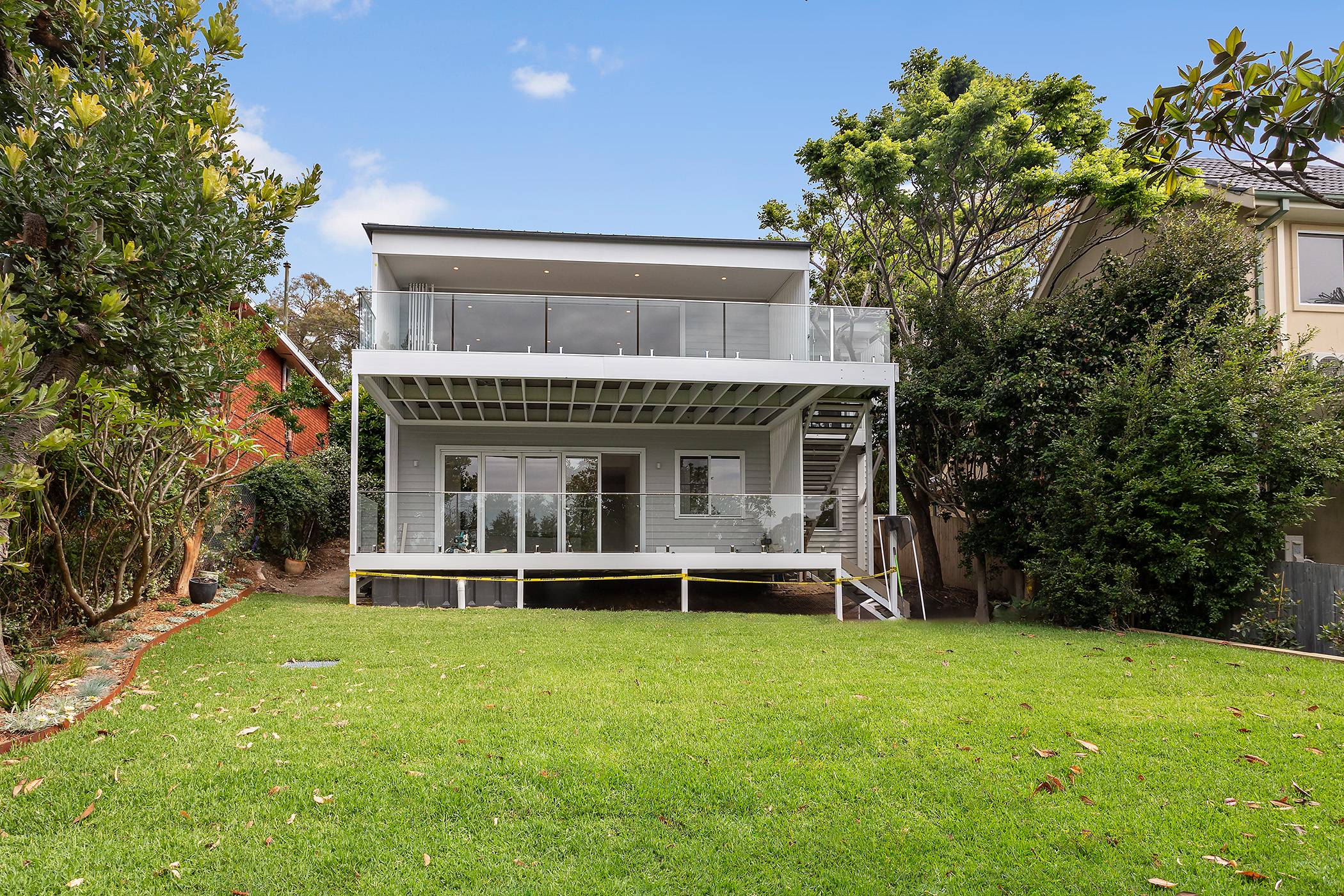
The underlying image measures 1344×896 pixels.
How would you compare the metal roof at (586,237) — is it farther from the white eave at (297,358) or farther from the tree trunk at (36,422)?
the tree trunk at (36,422)

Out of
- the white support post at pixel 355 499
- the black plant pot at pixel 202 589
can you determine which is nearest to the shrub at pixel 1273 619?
the white support post at pixel 355 499

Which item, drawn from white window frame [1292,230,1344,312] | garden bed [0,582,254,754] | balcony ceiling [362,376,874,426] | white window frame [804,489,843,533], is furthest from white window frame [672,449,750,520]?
white window frame [1292,230,1344,312]

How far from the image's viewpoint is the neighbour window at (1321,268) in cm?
1320

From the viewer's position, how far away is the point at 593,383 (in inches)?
557

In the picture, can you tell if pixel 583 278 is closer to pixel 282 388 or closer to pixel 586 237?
pixel 586 237

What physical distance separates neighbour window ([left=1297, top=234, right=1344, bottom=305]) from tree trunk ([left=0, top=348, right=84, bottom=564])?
17.2 metres

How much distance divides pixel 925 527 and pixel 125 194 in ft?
49.3

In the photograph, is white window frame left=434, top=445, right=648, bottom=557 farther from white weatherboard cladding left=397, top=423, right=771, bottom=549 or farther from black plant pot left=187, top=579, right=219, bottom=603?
black plant pot left=187, top=579, right=219, bottom=603

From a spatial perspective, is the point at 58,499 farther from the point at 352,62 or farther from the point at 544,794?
the point at 352,62

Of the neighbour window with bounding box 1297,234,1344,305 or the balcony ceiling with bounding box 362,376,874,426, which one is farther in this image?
the balcony ceiling with bounding box 362,376,874,426

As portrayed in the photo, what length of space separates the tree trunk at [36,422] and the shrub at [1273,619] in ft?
42.1

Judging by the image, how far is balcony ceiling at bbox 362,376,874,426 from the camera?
543 inches

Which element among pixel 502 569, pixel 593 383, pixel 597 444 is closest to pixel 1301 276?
pixel 593 383

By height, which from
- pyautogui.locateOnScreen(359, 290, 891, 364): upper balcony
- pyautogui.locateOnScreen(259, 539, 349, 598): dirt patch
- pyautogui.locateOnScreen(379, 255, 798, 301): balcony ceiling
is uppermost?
pyautogui.locateOnScreen(379, 255, 798, 301): balcony ceiling
